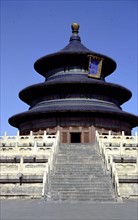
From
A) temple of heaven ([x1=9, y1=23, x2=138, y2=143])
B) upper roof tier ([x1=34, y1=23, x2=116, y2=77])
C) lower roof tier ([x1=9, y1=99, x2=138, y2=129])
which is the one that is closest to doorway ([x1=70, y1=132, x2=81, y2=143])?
temple of heaven ([x1=9, y1=23, x2=138, y2=143])

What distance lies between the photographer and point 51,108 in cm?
3516

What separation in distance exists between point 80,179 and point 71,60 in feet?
81.2

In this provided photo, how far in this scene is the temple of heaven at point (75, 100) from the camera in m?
35.1

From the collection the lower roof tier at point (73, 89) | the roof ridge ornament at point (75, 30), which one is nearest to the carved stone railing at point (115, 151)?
the lower roof tier at point (73, 89)

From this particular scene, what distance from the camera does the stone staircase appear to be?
15953mm

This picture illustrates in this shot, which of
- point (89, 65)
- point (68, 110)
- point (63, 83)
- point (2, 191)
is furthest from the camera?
point (89, 65)

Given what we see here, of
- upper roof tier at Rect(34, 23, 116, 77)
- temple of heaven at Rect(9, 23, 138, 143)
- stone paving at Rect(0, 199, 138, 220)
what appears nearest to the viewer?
stone paving at Rect(0, 199, 138, 220)

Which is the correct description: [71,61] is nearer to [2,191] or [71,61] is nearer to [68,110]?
[68,110]

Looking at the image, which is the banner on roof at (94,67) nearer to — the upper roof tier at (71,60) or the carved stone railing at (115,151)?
the upper roof tier at (71,60)

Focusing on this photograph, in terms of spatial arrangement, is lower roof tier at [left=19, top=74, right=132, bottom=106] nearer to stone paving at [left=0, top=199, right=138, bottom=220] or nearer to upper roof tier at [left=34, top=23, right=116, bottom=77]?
upper roof tier at [left=34, top=23, right=116, bottom=77]

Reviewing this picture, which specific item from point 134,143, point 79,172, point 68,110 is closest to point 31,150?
point 79,172

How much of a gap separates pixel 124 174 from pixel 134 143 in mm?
6687

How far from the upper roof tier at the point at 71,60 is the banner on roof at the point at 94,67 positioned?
56 centimetres

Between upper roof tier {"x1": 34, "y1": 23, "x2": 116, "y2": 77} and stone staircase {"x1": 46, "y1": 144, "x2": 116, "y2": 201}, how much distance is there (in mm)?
18830
